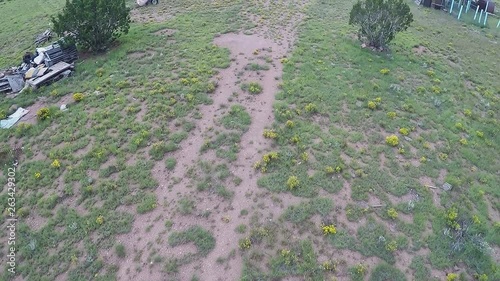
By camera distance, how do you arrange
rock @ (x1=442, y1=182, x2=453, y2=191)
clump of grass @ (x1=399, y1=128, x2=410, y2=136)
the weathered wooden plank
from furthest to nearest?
the weathered wooden plank → clump of grass @ (x1=399, y1=128, x2=410, y2=136) → rock @ (x1=442, y1=182, x2=453, y2=191)

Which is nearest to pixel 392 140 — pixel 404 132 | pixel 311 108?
pixel 404 132

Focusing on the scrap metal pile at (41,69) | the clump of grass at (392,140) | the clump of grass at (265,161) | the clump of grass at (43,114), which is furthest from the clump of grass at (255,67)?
the clump of grass at (43,114)

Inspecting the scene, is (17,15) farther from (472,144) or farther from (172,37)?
(472,144)

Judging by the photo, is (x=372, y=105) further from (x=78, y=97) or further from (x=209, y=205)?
(x=78, y=97)

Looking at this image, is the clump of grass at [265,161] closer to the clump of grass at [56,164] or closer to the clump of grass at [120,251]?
the clump of grass at [120,251]

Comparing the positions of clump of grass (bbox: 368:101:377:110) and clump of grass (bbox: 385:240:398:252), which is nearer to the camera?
clump of grass (bbox: 385:240:398:252)

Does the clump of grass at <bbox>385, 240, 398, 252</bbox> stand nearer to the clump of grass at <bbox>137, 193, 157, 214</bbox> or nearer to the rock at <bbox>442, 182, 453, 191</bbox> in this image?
the rock at <bbox>442, 182, 453, 191</bbox>

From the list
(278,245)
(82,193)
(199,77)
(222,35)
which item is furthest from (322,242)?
(222,35)

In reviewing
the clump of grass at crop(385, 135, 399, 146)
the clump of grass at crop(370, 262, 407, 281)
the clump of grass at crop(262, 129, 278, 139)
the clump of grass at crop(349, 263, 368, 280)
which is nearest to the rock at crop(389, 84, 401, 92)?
the clump of grass at crop(385, 135, 399, 146)
